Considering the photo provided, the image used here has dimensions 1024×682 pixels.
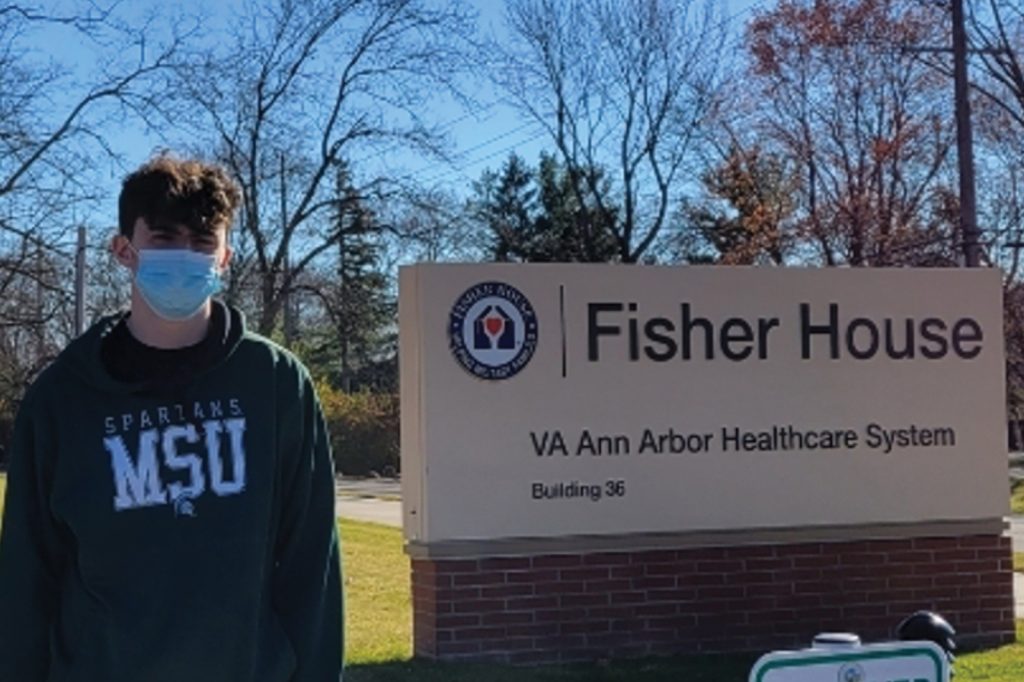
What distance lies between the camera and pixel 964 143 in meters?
23.8

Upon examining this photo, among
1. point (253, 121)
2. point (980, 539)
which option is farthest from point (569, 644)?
point (253, 121)

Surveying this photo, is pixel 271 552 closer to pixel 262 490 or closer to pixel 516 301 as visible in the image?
pixel 262 490

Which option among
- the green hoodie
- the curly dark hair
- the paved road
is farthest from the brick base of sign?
the curly dark hair

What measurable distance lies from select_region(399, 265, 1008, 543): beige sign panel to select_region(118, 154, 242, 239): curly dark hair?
19.5 ft

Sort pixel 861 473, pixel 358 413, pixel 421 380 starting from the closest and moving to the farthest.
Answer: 1. pixel 421 380
2. pixel 861 473
3. pixel 358 413

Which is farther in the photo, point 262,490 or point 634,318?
point 634,318

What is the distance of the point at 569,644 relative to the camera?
915 cm

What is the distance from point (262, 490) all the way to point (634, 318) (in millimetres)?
6683

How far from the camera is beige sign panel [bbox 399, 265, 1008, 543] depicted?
29.4ft

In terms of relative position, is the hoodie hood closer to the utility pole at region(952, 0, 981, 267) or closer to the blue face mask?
the blue face mask

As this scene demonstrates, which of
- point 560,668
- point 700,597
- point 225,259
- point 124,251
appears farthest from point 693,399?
point 124,251

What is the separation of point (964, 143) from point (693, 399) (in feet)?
52.6

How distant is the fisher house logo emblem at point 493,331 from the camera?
894 cm

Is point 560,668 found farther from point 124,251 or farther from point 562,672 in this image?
point 124,251
